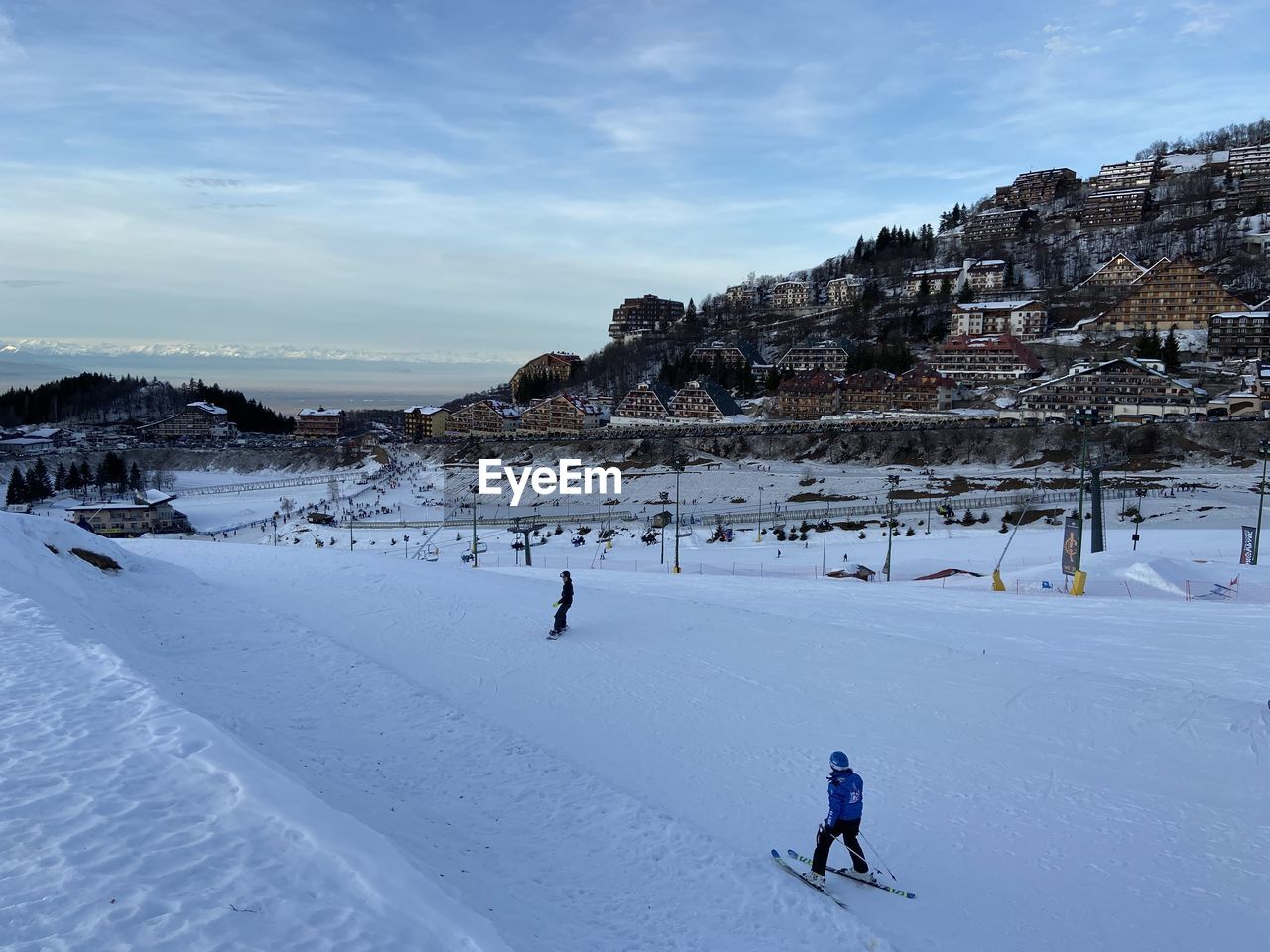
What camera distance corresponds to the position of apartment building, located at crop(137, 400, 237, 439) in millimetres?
132250

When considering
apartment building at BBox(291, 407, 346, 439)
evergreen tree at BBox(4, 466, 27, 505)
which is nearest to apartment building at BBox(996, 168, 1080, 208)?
apartment building at BBox(291, 407, 346, 439)

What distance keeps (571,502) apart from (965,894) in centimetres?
5731

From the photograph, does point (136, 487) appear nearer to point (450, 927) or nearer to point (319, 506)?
point (319, 506)

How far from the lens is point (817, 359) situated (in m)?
105

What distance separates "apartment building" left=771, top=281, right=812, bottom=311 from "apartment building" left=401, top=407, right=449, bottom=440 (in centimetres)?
7300

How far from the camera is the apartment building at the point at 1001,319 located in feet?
325

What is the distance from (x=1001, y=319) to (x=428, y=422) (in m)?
Result: 83.0

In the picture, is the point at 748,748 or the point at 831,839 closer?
the point at 831,839

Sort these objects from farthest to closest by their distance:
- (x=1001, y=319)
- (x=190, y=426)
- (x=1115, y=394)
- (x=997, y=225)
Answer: (x=997, y=225) → (x=190, y=426) → (x=1001, y=319) → (x=1115, y=394)

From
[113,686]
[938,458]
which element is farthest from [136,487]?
[113,686]

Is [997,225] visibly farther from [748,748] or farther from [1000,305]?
[748,748]

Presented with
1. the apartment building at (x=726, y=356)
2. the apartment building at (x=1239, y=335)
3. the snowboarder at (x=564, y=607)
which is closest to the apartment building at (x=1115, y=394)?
the apartment building at (x=1239, y=335)

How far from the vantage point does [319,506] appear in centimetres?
6612

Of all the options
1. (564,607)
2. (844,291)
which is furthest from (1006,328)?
(564,607)
